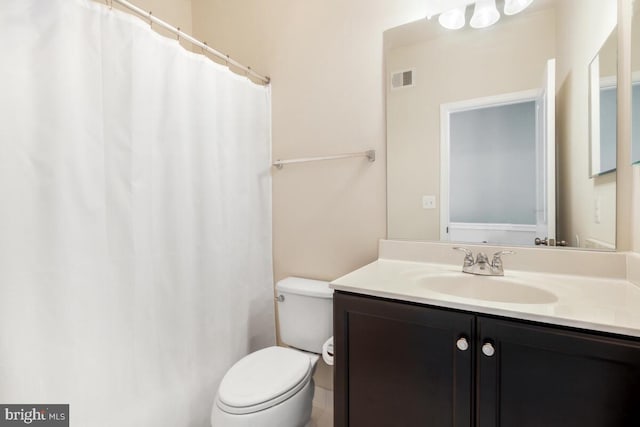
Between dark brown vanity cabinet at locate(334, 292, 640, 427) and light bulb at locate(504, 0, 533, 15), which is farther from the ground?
light bulb at locate(504, 0, 533, 15)

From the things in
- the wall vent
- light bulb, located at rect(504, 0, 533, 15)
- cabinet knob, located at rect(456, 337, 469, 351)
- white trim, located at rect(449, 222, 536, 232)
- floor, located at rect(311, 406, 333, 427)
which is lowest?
floor, located at rect(311, 406, 333, 427)

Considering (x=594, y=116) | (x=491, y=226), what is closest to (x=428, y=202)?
(x=491, y=226)

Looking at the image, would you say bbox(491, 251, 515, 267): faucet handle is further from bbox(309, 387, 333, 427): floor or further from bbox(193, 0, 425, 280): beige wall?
bbox(309, 387, 333, 427): floor

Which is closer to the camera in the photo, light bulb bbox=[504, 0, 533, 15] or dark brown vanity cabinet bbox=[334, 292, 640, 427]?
dark brown vanity cabinet bbox=[334, 292, 640, 427]

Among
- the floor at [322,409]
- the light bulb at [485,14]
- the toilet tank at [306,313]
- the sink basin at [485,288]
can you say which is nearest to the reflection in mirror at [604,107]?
the light bulb at [485,14]

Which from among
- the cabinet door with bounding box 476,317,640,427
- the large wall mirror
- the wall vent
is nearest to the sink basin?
the large wall mirror

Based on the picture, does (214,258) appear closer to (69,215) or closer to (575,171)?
(69,215)

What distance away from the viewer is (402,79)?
4.87 feet

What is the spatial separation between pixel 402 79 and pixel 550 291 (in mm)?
1097

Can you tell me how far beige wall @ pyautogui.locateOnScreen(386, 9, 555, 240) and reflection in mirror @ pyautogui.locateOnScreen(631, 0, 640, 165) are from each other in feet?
0.77

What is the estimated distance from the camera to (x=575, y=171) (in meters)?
1.20

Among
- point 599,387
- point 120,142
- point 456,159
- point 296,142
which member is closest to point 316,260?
point 296,142

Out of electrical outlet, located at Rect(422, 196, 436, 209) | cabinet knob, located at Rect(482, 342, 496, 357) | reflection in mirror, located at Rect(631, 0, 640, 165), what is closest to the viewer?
cabinet knob, located at Rect(482, 342, 496, 357)

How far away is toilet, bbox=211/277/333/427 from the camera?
3.75 feet
